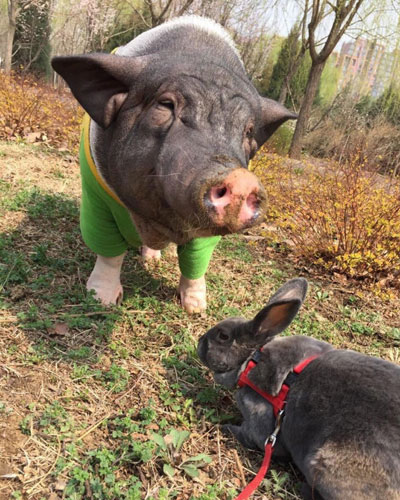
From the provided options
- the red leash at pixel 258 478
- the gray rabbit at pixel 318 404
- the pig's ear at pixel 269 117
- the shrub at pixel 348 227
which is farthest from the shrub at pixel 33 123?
the red leash at pixel 258 478

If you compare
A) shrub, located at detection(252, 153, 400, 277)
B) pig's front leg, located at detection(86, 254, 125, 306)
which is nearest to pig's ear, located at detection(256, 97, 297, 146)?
pig's front leg, located at detection(86, 254, 125, 306)

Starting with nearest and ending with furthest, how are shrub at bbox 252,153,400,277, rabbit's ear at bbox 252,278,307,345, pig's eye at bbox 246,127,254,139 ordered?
rabbit's ear at bbox 252,278,307,345 → pig's eye at bbox 246,127,254,139 → shrub at bbox 252,153,400,277

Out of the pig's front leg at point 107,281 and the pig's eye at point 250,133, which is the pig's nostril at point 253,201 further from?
the pig's front leg at point 107,281

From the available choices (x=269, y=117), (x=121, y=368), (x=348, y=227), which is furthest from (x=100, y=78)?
(x=348, y=227)

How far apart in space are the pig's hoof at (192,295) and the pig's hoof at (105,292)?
52cm

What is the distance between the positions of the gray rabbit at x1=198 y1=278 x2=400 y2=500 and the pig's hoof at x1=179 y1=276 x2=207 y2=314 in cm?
81

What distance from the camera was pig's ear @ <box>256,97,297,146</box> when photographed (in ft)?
10.1

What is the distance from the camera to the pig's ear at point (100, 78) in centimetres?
250

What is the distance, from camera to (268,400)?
2.52 metres

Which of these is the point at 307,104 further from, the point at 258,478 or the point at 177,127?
the point at 258,478

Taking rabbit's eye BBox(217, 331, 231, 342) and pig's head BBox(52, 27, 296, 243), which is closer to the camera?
pig's head BBox(52, 27, 296, 243)

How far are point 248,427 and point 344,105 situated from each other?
22.1 metres

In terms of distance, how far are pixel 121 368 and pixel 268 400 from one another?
88cm

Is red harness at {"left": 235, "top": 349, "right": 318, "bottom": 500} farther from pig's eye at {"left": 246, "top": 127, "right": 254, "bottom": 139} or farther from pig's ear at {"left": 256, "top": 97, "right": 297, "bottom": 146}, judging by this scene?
pig's ear at {"left": 256, "top": 97, "right": 297, "bottom": 146}
